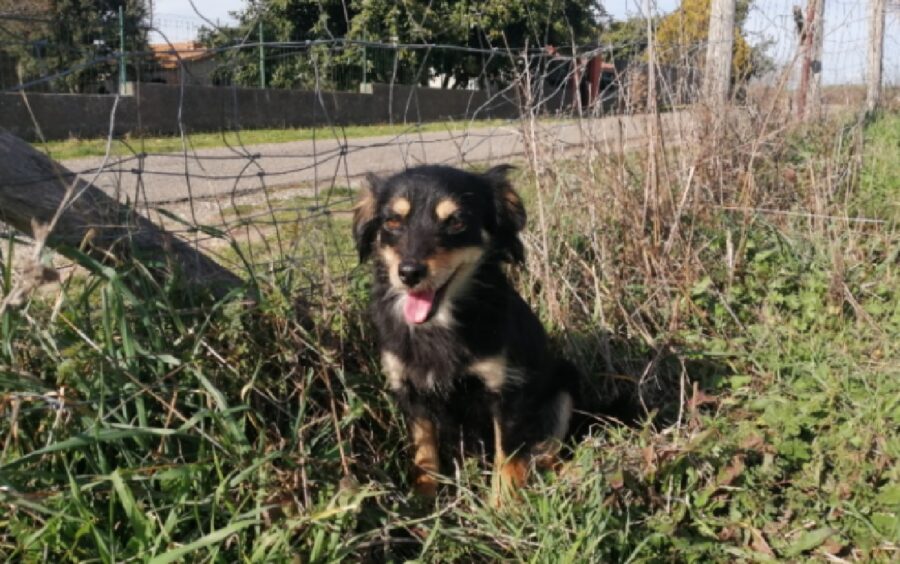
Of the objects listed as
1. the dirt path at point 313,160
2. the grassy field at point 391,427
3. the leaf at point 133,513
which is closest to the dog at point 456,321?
the grassy field at point 391,427

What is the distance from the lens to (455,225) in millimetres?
2826

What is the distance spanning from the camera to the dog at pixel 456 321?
9.17 feet

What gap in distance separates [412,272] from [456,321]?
419 millimetres

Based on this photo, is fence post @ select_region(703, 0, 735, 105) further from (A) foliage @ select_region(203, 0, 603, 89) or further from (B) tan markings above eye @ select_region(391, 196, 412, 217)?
(B) tan markings above eye @ select_region(391, 196, 412, 217)

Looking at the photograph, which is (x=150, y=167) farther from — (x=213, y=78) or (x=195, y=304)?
(x=195, y=304)

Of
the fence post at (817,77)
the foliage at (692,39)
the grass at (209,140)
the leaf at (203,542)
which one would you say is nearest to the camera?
the leaf at (203,542)

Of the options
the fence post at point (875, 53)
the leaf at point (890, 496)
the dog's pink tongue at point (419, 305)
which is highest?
the fence post at point (875, 53)

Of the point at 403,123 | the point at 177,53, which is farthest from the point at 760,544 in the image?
the point at 403,123

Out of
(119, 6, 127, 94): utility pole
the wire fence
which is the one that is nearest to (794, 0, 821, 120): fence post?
the wire fence

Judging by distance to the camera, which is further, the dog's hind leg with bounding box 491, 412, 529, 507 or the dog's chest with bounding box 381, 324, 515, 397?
the dog's chest with bounding box 381, 324, 515, 397

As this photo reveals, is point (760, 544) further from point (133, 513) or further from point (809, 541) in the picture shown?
point (133, 513)

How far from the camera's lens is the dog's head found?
105 inches

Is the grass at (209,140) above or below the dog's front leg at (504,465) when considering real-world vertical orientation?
Answer: above

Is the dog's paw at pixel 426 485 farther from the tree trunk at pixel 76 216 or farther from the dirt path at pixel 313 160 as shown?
A: the dirt path at pixel 313 160
